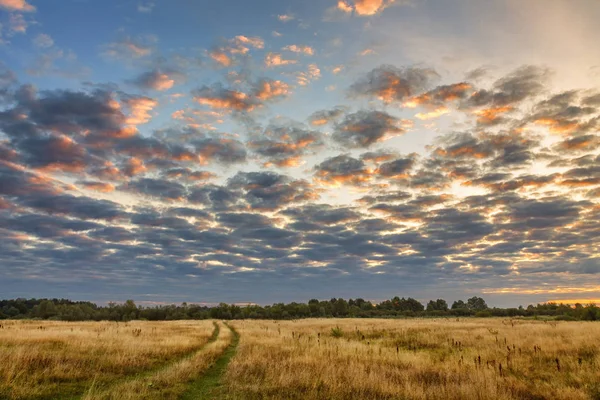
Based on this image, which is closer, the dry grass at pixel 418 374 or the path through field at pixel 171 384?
the path through field at pixel 171 384

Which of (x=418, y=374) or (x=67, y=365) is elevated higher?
(x=67, y=365)

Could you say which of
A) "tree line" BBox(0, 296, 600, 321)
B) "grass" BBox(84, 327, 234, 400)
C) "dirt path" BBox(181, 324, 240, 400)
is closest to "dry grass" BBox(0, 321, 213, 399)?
"grass" BBox(84, 327, 234, 400)

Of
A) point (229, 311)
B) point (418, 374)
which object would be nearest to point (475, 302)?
point (229, 311)

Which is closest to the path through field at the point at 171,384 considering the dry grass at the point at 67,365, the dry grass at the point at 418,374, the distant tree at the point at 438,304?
the dry grass at the point at 418,374

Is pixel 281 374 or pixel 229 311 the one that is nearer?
pixel 281 374

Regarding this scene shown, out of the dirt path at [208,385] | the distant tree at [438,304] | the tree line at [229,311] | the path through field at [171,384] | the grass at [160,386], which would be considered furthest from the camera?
the distant tree at [438,304]

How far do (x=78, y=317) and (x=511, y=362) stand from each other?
115831 millimetres

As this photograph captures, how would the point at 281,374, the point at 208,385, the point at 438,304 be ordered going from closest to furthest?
1. the point at 208,385
2. the point at 281,374
3. the point at 438,304

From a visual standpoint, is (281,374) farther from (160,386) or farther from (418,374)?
(418,374)

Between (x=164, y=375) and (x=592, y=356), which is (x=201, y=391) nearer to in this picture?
(x=164, y=375)

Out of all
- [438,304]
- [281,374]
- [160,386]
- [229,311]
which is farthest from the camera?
[438,304]

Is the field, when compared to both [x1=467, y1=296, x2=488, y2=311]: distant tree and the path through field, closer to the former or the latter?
the path through field

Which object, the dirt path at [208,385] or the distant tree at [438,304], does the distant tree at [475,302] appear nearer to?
the distant tree at [438,304]

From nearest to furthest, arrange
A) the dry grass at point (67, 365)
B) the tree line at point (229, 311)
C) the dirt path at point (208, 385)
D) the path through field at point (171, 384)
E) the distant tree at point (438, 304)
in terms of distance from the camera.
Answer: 1. the path through field at point (171, 384)
2. the dirt path at point (208, 385)
3. the dry grass at point (67, 365)
4. the tree line at point (229, 311)
5. the distant tree at point (438, 304)
